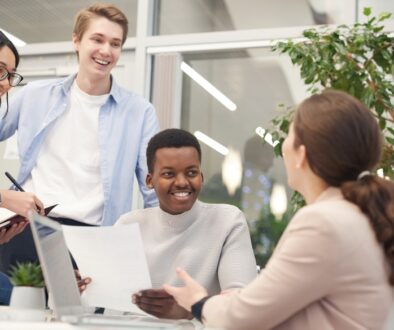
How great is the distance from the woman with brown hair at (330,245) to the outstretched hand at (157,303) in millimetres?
240

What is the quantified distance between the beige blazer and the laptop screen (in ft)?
1.05

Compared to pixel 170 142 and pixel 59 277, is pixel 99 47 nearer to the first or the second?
pixel 170 142

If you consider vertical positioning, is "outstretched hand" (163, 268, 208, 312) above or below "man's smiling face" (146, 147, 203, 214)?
below

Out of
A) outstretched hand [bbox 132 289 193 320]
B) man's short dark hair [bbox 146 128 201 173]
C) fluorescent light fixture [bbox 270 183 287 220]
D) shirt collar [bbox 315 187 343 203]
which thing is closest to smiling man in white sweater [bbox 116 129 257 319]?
man's short dark hair [bbox 146 128 201 173]

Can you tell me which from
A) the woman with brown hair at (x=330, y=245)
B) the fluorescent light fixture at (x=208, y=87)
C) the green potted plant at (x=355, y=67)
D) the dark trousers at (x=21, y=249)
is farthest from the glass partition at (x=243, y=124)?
the woman with brown hair at (x=330, y=245)

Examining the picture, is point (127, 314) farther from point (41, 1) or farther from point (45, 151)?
point (41, 1)

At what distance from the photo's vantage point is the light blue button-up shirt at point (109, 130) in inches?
101

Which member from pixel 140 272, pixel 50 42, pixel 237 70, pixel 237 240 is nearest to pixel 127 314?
pixel 140 272

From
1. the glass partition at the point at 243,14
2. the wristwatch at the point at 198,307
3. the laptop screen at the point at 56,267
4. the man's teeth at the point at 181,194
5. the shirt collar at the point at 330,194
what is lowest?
the wristwatch at the point at 198,307

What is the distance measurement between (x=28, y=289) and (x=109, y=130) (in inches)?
47.9

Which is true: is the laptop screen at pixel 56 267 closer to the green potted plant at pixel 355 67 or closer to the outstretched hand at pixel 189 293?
the outstretched hand at pixel 189 293

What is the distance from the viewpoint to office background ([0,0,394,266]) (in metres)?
4.27

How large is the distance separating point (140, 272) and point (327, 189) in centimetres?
52

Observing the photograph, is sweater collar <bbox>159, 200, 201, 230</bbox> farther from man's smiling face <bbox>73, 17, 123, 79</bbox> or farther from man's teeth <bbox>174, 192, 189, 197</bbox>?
man's smiling face <bbox>73, 17, 123, 79</bbox>
